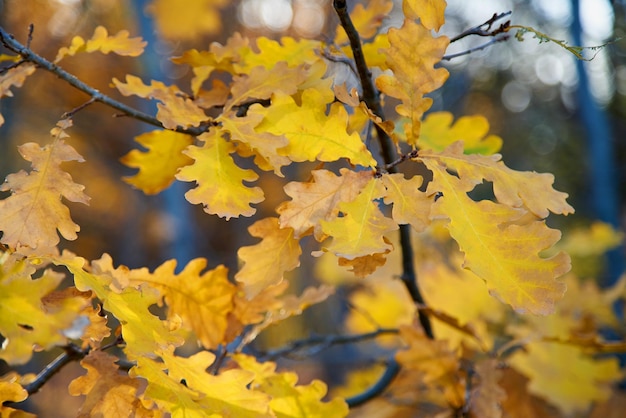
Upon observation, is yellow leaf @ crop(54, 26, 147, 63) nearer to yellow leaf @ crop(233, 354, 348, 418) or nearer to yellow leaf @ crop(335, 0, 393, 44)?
yellow leaf @ crop(335, 0, 393, 44)

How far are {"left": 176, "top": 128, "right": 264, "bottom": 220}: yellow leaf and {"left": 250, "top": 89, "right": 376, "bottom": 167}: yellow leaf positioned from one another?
0.06 metres

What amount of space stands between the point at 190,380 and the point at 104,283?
169mm

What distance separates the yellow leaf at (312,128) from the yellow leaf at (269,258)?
0.10 meters

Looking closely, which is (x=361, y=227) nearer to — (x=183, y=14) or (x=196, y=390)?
(x=196, y=390)

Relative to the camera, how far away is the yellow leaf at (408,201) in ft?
2.31

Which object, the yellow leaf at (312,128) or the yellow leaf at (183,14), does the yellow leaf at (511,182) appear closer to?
the yellow leaf at (312,128)

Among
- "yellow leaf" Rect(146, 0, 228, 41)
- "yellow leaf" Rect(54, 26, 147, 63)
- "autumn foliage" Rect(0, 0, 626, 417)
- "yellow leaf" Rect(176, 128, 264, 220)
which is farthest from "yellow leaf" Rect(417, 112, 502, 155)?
"yellow leaf" Rect(146, 0, 228, 41)

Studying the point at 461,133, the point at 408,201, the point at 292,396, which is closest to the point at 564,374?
the point at 461,133

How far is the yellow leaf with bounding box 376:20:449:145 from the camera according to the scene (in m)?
0.76

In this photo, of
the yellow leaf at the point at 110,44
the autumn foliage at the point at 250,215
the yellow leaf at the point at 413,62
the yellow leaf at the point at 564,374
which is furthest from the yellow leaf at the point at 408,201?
the yellow leaf at the point at 564,374

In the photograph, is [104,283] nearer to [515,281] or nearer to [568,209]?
[515,281]

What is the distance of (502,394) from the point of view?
1045mm

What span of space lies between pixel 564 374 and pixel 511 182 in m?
0.93

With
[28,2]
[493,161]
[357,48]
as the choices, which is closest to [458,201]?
[493,161]
